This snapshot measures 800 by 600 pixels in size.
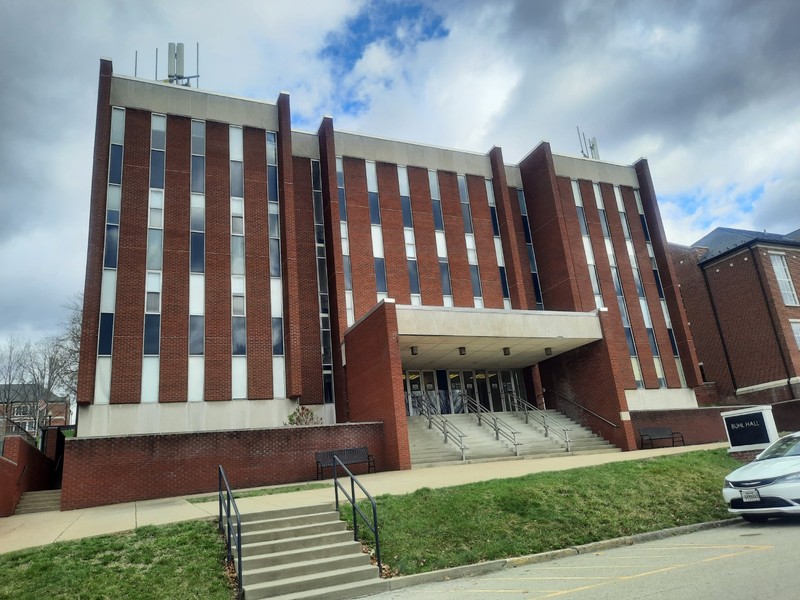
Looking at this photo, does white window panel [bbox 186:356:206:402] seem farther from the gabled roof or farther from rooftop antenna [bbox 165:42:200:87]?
the gabled roof

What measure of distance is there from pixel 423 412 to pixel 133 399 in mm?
11662

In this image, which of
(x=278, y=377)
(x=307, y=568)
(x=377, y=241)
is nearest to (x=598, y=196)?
(x=377, y=241)

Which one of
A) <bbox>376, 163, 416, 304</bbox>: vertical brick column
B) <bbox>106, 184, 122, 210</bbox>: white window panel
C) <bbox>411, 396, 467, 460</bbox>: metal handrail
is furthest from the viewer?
<bbox>376, 163, 416, 304</bbox>: vertical brick column

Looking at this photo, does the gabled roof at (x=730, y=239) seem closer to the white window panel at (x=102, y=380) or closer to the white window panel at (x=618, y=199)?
the white window panel at (x=618, y=199)

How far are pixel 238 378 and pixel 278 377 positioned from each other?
1.62 m

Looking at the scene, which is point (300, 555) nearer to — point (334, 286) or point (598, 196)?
point (334, 286)

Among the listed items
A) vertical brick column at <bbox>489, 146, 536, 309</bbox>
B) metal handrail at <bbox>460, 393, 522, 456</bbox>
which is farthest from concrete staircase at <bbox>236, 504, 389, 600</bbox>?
vertical brick column at <bbox>489, 146, 536, 309</bbox>

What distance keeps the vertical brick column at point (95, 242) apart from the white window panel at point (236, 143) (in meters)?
5.04

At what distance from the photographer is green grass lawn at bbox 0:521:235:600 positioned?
6852 mm

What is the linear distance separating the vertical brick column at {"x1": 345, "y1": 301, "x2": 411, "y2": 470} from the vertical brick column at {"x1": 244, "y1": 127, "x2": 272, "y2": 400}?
397cm

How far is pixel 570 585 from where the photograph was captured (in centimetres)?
656

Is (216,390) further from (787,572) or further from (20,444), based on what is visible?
(787,572)

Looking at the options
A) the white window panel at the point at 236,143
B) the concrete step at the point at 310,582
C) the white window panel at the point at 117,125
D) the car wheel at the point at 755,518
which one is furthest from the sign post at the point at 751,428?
the white window panel at the point at 117,125

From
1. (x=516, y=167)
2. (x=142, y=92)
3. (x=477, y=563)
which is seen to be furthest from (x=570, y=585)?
A: (x=516, y=167)
